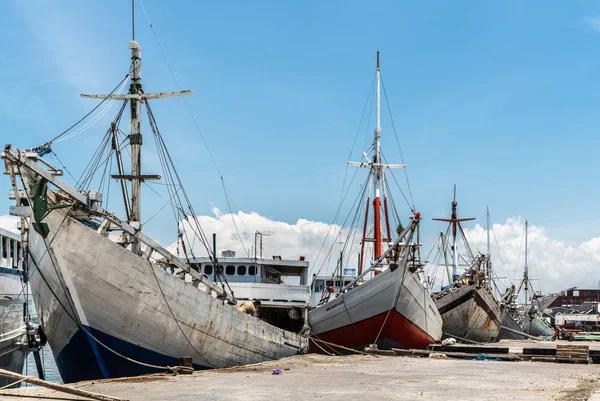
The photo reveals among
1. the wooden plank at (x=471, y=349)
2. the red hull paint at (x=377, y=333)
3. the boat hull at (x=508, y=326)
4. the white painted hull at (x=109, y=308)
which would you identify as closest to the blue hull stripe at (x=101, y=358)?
the white painted hull at (x=109, y=308)

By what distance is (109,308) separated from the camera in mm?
Answer: 14484

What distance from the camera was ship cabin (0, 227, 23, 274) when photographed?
18844 millimetres

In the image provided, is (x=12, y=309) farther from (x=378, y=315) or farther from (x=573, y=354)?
(x=573, y=354)

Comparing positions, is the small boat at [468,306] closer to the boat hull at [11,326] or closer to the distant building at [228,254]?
the distant building at [228,254]

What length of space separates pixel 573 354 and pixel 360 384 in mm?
11060

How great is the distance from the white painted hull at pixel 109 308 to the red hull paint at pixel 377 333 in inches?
331

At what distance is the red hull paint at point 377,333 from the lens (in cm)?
2333

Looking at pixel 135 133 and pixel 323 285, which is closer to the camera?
pixel 135 133

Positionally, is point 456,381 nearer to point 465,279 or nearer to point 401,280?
point 401,280

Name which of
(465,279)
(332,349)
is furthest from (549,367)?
(465,279)

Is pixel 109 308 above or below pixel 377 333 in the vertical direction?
above

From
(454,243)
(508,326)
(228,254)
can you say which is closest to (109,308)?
(228,254)

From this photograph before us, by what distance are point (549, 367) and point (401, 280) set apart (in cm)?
631

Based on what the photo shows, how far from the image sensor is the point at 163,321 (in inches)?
602
